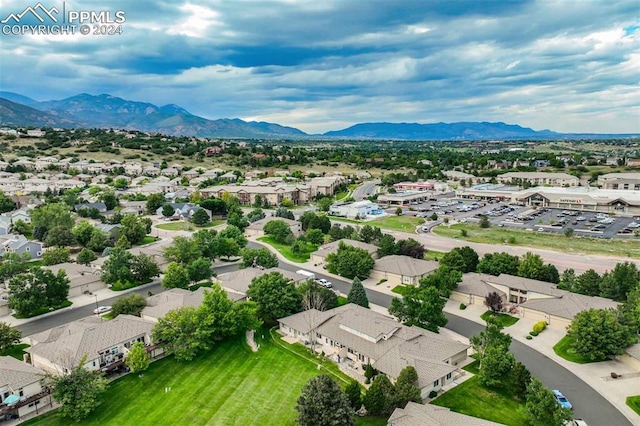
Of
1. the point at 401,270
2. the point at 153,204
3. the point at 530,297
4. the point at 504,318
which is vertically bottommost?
the point at 504,318

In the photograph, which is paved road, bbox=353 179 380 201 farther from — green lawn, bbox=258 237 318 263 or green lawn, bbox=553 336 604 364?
green lawn, bbox=553 336 604 364

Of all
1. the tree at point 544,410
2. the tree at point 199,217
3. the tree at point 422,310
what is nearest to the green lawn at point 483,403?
the tree at point 544,410

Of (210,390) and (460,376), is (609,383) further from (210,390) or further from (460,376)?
(210,390)

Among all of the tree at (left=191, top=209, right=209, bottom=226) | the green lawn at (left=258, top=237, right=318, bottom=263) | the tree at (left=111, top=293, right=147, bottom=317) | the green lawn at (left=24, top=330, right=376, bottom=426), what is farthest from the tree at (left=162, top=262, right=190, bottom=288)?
the tree at (left=191, top=209, right=209, bottom=226)

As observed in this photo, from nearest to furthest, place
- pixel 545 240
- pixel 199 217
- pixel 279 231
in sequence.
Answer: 1. pixel 545 240
2. pixel 279 231
3. pixel 199 217

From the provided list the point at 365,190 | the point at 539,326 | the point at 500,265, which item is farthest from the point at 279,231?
the point at 365,190

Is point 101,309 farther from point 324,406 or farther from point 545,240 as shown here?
point 545,240
